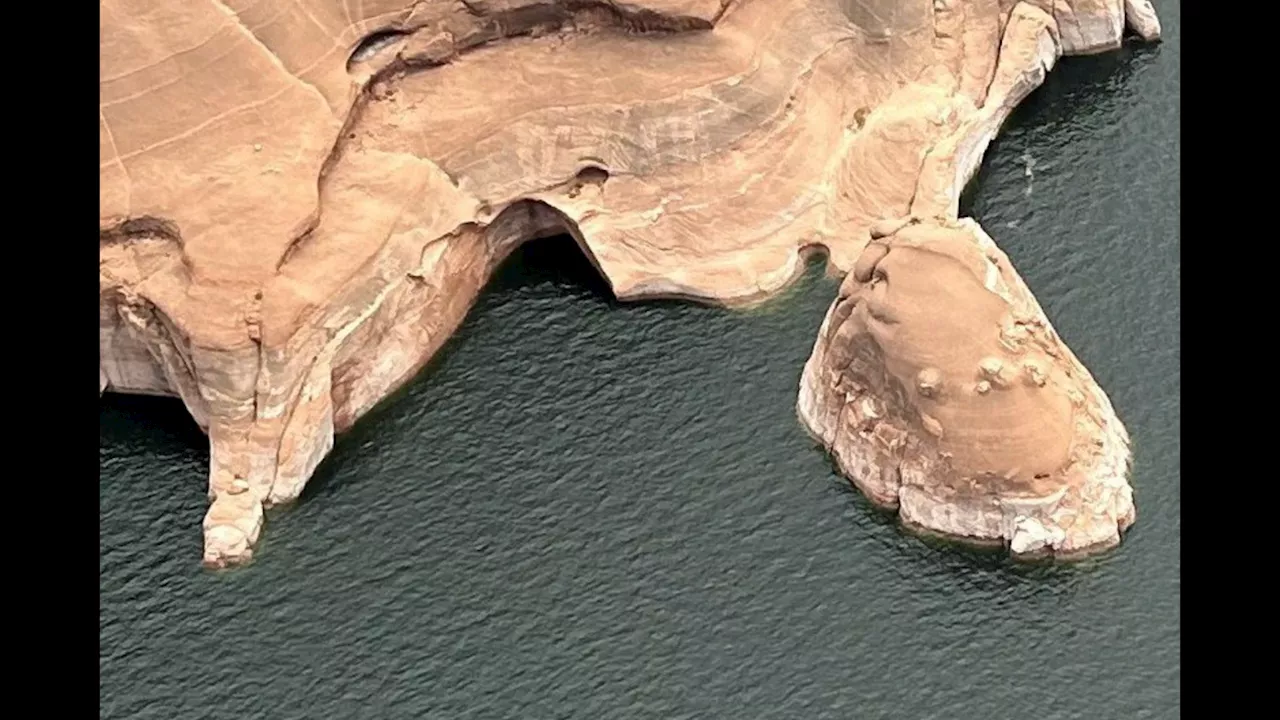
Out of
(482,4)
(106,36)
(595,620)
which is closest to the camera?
(595,620)

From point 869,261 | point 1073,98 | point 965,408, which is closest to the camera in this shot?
point 965,408

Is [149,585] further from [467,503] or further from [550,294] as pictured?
[550,294]

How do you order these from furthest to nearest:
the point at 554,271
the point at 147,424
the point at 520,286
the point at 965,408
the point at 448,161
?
the point at 554,271 < the point at 520,286 < the point at 448,161 < the point at 147,424 < the point at 965,408

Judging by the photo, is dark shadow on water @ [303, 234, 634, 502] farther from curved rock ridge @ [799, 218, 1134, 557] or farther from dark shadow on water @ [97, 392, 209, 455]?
curved rock ridge @ [799, 218, 1134, 557]

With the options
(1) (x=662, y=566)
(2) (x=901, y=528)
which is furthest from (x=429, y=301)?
(2) (x=901, y=528)

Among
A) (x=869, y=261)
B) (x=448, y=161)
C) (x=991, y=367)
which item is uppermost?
(x=869, y=261)

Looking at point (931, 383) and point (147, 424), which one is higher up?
point (931, 383)

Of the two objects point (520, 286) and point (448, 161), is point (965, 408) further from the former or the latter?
point (448, 161)

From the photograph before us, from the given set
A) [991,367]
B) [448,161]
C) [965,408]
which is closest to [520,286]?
[448,161]
